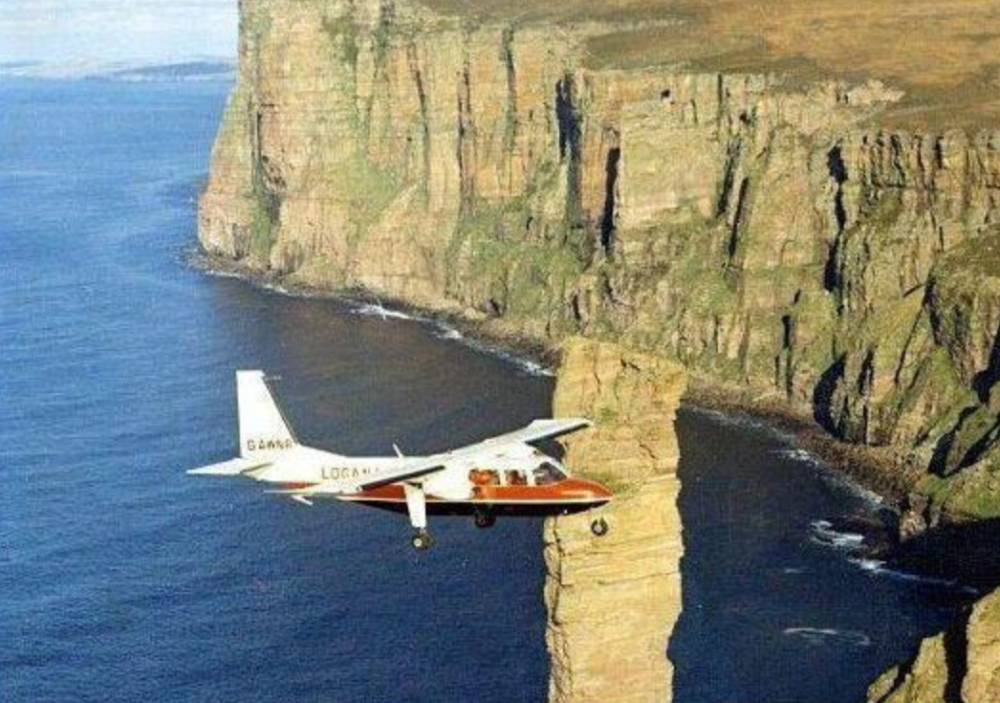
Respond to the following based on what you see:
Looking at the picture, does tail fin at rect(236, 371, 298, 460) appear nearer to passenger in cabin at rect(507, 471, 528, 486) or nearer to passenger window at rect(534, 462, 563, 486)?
passenger in cabin at rect(507, 471, 528, 486)

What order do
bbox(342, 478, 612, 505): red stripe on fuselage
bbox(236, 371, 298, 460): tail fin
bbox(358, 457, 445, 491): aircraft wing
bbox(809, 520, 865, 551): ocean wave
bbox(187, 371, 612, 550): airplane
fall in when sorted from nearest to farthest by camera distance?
bbox(342, 478, 612, 505): red stripe on fuselage → bbox(187, 371, 612, 550): airplane → bbox(358, 457, 445, 491): aircraft wing → bbox(236, 371, 298, 460): tail fin → bbox(809, 520, 865, 551): ocean wave

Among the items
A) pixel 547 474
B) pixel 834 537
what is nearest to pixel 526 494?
pixel 547 474

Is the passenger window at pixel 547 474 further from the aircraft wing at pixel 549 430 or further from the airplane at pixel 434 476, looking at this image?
the aircraft wing at pixel 549 430

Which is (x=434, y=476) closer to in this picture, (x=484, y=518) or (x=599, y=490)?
(x=484, y=518)

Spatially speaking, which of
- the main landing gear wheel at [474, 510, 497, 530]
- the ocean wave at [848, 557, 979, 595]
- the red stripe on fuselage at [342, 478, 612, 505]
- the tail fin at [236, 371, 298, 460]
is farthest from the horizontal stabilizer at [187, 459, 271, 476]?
the ocean wave at [848, 557, 979, 595]

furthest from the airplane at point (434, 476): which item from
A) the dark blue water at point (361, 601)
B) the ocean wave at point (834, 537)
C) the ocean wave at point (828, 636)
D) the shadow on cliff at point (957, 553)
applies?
the ocean wave at point (834, 537)

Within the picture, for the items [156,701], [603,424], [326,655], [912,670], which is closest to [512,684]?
[326,655]
